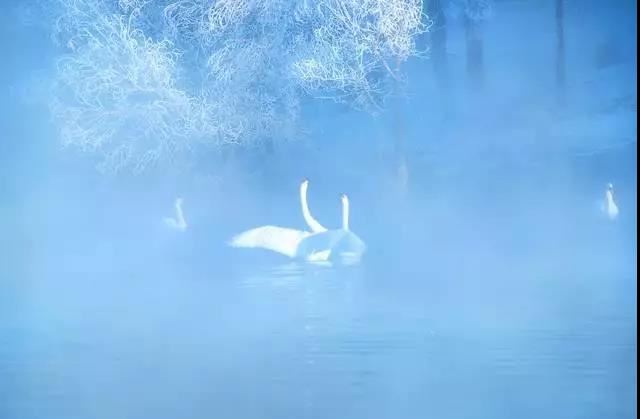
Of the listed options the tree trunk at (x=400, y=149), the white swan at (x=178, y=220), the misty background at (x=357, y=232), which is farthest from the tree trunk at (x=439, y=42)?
the white swan at (x=178, y=220)

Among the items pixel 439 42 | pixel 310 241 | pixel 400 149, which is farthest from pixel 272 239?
pixel 439 42

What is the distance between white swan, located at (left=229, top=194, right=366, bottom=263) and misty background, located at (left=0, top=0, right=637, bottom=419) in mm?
38

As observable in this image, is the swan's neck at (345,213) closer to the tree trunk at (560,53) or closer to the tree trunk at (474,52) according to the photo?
the tree trunk at (474,52)

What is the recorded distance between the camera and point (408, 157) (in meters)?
3.73

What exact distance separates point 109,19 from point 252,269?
4.14 feet

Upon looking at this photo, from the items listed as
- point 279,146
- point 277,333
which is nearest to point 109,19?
point 279,146

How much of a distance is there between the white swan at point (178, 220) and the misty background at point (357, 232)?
31 millimetres

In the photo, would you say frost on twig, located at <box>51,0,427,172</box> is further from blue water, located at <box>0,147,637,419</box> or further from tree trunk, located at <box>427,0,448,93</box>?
blue water, located at <box>0,147,637,419</box>

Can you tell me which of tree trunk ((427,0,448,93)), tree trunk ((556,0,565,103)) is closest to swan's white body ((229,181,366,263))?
tree trunk ((427,0,448,93))

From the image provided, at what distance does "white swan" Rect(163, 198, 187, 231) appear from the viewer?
12.3ft

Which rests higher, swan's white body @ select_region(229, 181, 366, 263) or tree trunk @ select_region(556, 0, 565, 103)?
tree trunk @ select_region(556, 0, 565, 103)

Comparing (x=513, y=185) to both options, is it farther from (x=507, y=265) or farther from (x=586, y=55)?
(x=586, y=55)

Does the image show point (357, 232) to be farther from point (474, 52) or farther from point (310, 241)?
point (474, 52)

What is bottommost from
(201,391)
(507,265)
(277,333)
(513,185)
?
(201,391)
